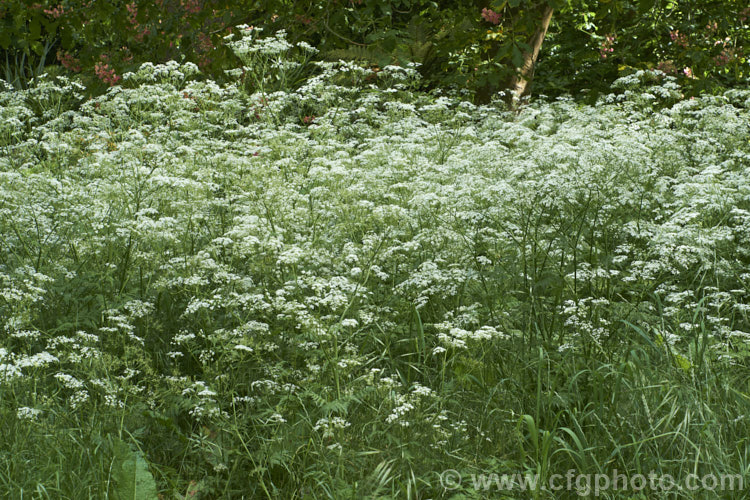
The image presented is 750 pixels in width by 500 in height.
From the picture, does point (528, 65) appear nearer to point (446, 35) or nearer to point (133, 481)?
point (446, 35)

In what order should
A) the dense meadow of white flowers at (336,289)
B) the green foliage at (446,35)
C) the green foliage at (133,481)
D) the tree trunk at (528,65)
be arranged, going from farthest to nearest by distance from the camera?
the tree trunk at (528,65), the green foliage at (446,35), the dense meadow of white flowers at (336,289), the green foliage at (133,481)

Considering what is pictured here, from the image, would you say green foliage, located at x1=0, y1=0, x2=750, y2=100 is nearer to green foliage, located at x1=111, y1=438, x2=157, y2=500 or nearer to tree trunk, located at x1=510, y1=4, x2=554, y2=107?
tree trunk, located at x1=510, y1=4, x2=554, y2=107

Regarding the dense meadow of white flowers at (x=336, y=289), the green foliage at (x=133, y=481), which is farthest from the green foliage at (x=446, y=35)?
the green foliage at (x=133, y=481)

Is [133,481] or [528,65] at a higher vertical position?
[528,65]

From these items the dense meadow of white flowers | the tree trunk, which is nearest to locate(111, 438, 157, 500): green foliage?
the dense meadow of white flowers

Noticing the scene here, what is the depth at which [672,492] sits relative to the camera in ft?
6.86

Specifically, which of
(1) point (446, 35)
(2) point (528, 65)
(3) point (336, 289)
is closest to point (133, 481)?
(3) point (336, 289)

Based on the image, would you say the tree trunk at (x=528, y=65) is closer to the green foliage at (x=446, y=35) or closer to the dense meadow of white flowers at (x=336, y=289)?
the green foliage at (x=446, y=35)

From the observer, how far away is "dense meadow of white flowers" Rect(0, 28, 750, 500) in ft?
8.41

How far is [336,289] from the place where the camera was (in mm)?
2939

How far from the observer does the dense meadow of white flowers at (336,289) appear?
8.41ft

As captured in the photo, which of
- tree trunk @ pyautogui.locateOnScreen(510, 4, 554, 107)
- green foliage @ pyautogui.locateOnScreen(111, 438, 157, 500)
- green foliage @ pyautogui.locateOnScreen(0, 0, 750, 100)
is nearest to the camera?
green foliage @ pyautogui.locateOnScreen(111, 438, 157, 500)

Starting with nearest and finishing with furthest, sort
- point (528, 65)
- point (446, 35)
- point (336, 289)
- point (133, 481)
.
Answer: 1. point (133, 481)
2. point (336, 289)
3. point (528, 65)
4. point (446, 35)

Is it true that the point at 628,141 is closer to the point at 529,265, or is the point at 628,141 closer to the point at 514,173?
the point at 514,173
